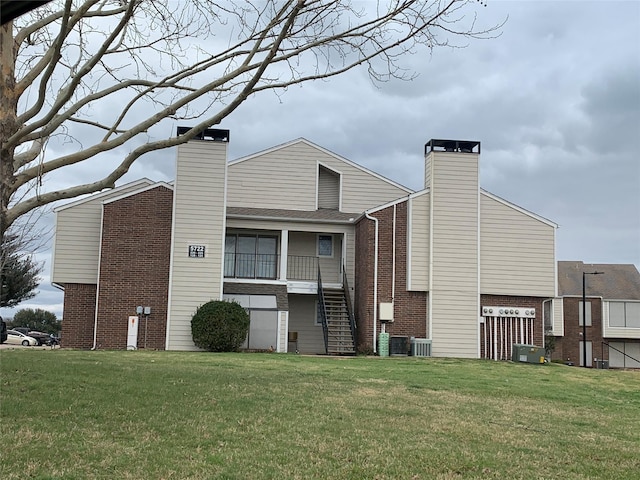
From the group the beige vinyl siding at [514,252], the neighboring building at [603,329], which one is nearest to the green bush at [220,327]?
the beige vinyl siding at [514,252]

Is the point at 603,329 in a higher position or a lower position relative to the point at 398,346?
higher

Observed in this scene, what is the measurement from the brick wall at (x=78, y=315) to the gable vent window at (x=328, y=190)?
30.3 ft

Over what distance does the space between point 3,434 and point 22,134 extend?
3.30m

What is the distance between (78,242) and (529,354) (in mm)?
15831

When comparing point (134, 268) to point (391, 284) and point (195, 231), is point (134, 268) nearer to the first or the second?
point (195, 231)

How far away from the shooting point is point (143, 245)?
22797 mm

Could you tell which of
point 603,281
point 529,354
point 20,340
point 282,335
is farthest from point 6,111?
point 603,281

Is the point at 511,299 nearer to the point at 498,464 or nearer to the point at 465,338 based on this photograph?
the point at 465,338

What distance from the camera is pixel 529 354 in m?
22.1

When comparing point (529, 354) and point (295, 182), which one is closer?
point (529, 354)

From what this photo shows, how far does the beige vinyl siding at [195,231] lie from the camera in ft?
73.9

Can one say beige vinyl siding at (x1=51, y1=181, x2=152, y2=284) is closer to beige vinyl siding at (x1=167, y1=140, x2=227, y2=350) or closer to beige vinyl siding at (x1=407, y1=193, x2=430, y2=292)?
Result: beige vinyl siding at (x1=167, y1=140, x2=227, y2=350)

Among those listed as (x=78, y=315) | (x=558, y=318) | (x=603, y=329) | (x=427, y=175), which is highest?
(x=427, y=175)

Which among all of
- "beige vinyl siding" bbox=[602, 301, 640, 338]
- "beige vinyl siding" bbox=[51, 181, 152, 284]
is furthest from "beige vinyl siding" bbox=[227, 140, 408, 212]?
"beige vinyl siding" bbox=[602, 301, 640, 338]
